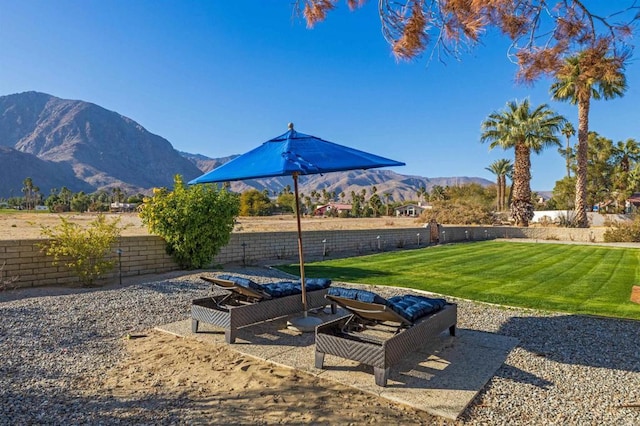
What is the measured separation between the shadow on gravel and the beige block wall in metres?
7.77

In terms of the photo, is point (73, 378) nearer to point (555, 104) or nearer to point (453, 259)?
point (453, 259)

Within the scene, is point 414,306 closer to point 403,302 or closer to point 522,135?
point 403,302

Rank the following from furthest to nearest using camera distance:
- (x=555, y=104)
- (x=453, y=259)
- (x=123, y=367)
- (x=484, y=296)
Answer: (x=555, y=104) → (x=453, y=259) → (x=484, y=296) → (x=123, y=367)

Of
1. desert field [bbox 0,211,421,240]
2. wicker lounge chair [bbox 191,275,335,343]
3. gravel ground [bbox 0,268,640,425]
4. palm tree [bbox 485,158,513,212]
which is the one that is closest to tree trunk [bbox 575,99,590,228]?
desert field [bbox 0,211,421,240]

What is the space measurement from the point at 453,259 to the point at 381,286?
6.68 m

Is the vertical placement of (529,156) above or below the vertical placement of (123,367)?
above

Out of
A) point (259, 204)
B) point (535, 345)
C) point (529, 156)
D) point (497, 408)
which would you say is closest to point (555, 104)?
point (529, 156)

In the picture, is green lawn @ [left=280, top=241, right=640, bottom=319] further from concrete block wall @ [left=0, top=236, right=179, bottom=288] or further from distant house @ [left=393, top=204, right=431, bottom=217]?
distant house @ [left=393, top=204, right=431, bottom=217]

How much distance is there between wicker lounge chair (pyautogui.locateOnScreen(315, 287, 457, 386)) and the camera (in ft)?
12.4

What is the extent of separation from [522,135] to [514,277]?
23426mm

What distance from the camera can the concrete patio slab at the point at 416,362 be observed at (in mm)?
3609

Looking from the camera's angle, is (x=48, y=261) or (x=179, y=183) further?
(x=179, y=183)

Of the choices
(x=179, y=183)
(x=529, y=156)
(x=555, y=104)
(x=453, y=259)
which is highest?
(x=555, y=104)

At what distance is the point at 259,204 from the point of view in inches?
3031
